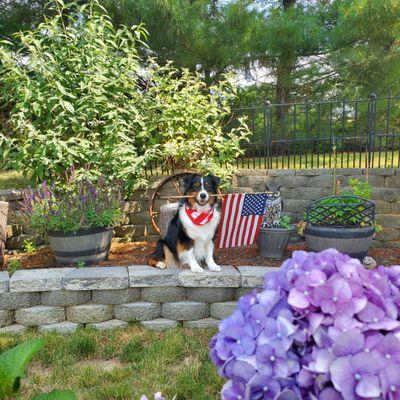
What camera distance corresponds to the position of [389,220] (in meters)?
4.46

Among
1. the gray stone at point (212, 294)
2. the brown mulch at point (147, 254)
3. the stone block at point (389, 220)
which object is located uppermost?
the stone block at point (389, 220)

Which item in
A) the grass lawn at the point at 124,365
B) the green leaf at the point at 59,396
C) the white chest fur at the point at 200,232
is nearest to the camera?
the green leaf at the point at 59,396

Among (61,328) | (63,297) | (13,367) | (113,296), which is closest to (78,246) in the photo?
(63,297)

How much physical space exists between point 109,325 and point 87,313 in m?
0.21

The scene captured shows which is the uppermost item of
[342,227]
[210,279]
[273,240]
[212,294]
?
[342,227]

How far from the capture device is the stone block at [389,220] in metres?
4.44

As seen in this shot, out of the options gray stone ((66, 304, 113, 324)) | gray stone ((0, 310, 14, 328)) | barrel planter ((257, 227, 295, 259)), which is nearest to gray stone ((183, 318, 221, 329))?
gray stone ((66, 304, 113, 324))

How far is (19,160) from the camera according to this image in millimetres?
4145

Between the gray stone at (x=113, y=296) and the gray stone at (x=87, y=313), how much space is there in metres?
0.05

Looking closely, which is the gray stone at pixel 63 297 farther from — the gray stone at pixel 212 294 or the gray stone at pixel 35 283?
the gray stone at pixel 212 294

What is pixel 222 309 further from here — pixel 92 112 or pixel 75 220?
pixel 92 112

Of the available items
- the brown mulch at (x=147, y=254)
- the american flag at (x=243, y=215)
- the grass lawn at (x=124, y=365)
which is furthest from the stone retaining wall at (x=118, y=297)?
the american flag at (x=243, y=215)

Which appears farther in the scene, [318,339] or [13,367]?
[13,367]

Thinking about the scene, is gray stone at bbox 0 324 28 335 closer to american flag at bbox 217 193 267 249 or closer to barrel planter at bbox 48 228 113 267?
barrel planter at bbox 48 228 113 267
